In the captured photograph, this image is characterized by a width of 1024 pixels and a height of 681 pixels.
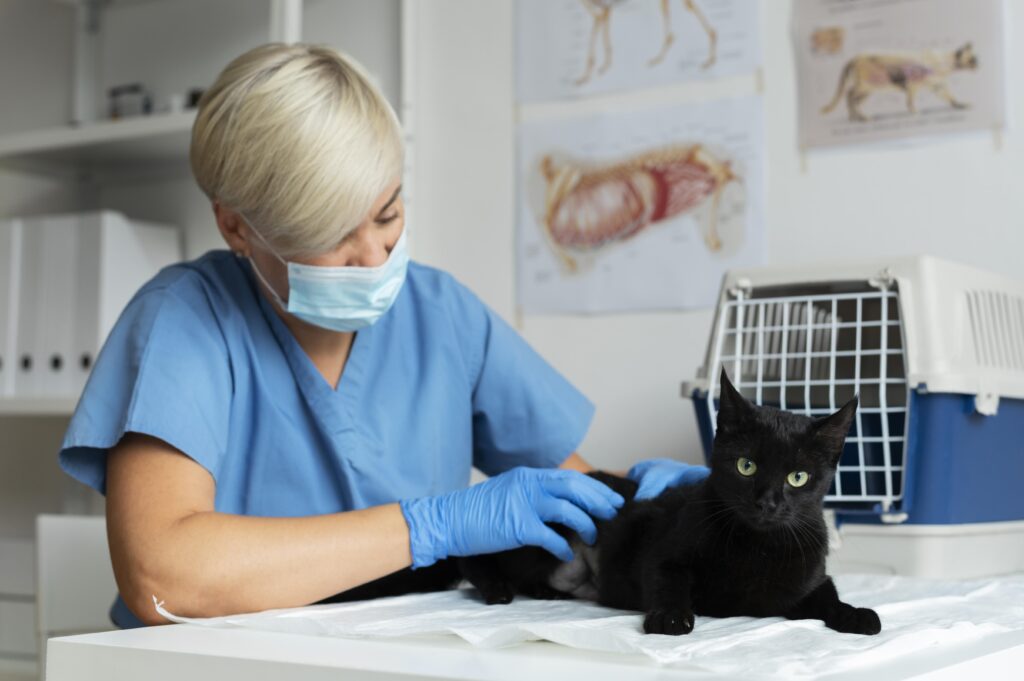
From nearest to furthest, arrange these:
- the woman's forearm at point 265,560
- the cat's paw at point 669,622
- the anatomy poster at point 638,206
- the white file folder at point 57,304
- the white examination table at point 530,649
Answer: the white examination table at point 530,649 → the cat's paw at point 669,622 → the woman's forearm at point 265,560 → the anatomy poster at point 638,206 → the white file folder at point 57,304

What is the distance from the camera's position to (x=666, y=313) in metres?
1.92

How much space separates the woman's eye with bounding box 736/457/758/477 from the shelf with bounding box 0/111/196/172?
1.47 m

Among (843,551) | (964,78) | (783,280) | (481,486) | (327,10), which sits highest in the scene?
(327,10)

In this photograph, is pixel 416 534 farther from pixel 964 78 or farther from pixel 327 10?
pixel 327 10

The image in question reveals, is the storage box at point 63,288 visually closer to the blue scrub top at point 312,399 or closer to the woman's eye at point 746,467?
the blue scrub top at point 312,399

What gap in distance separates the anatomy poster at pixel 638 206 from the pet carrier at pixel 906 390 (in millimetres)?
487

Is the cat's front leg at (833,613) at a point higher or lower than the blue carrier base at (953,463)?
lower

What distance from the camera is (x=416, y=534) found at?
1.02m

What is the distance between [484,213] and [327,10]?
1.97 feet

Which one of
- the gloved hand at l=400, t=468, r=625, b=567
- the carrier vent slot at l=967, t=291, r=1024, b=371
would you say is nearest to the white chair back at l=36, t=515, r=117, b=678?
the gloved hand at l=400, t=468, r=625, b=567

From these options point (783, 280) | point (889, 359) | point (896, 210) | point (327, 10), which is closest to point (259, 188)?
point (783, 280)

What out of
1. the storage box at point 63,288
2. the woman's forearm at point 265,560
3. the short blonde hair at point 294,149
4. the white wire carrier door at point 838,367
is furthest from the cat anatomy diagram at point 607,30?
the woman's forearm at point 265,560

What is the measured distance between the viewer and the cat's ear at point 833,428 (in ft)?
2.78

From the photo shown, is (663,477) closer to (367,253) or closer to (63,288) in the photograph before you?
(367,253)
